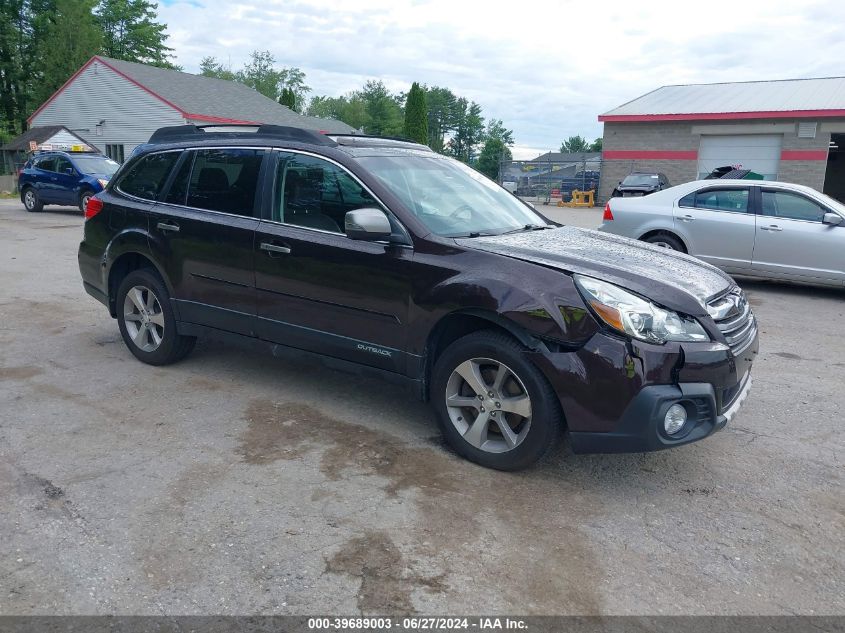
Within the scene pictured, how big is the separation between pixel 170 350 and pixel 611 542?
145 inches

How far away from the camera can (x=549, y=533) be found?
3.33 metres

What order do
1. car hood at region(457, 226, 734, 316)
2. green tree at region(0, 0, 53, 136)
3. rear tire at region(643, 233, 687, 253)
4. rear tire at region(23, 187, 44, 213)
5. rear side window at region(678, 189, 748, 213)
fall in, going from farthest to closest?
green tree at region(0, 0, 53, 136), rear tire at region(23, 187, 44, 213), rear tire at region(643, 233, 687, 253), rear side window at region(678, 189, 748, 213), car hood at region(457, 226, 734, 316)

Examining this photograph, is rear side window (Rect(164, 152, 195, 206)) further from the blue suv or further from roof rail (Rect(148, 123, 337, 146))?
the blue suv

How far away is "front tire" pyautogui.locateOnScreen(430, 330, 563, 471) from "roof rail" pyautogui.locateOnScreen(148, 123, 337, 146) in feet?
5.86

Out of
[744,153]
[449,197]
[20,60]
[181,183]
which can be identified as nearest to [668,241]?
[449,197]

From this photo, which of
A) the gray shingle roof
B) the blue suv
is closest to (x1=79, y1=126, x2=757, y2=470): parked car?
the blue suv

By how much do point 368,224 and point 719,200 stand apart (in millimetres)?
7316

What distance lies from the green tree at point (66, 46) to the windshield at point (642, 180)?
39460 millimetres

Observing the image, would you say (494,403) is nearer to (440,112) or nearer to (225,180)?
(225,180)

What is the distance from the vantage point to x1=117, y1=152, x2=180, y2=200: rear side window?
5535 mm

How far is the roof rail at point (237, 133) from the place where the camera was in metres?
4.76

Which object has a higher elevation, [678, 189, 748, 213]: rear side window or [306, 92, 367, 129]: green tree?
[306, 92, 367, 129]: green tree

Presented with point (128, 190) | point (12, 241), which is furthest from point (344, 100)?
point (128, 190)

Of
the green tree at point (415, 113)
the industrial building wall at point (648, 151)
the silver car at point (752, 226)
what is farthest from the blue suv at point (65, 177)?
the green tree at point (415, 113)
